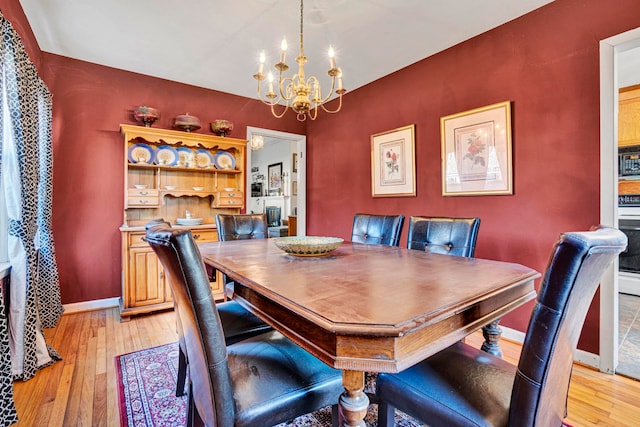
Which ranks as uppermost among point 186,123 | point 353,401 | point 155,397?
point 186,123

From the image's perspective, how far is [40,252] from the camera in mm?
2646

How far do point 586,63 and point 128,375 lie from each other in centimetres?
367

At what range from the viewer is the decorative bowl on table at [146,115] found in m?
3.24

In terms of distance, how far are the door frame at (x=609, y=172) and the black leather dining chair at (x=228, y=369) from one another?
2.02 m

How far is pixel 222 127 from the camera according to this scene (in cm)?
372

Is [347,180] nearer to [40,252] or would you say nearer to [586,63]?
[586,63]

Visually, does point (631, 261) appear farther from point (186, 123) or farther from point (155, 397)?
point (186, 123)

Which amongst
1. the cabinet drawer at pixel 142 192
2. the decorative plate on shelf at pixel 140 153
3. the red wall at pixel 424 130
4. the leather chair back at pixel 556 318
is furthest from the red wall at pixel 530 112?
the decorative plate on shelf at pixel 140 153

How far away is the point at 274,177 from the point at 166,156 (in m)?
3.91

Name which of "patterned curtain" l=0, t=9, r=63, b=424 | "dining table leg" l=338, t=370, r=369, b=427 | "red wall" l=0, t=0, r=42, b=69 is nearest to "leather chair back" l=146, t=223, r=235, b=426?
"dining table leg" l=338, t=370, r=369, b=427

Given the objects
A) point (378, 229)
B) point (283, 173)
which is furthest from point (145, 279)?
point (283, 173)

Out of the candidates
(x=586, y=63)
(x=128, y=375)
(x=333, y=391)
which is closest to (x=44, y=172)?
(x=128, y=375)

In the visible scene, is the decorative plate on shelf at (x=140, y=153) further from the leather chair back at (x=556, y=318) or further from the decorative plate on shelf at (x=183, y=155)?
the leather chair back at (x=556, y=318)

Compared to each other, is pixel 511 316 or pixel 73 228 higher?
pixel 73 228
